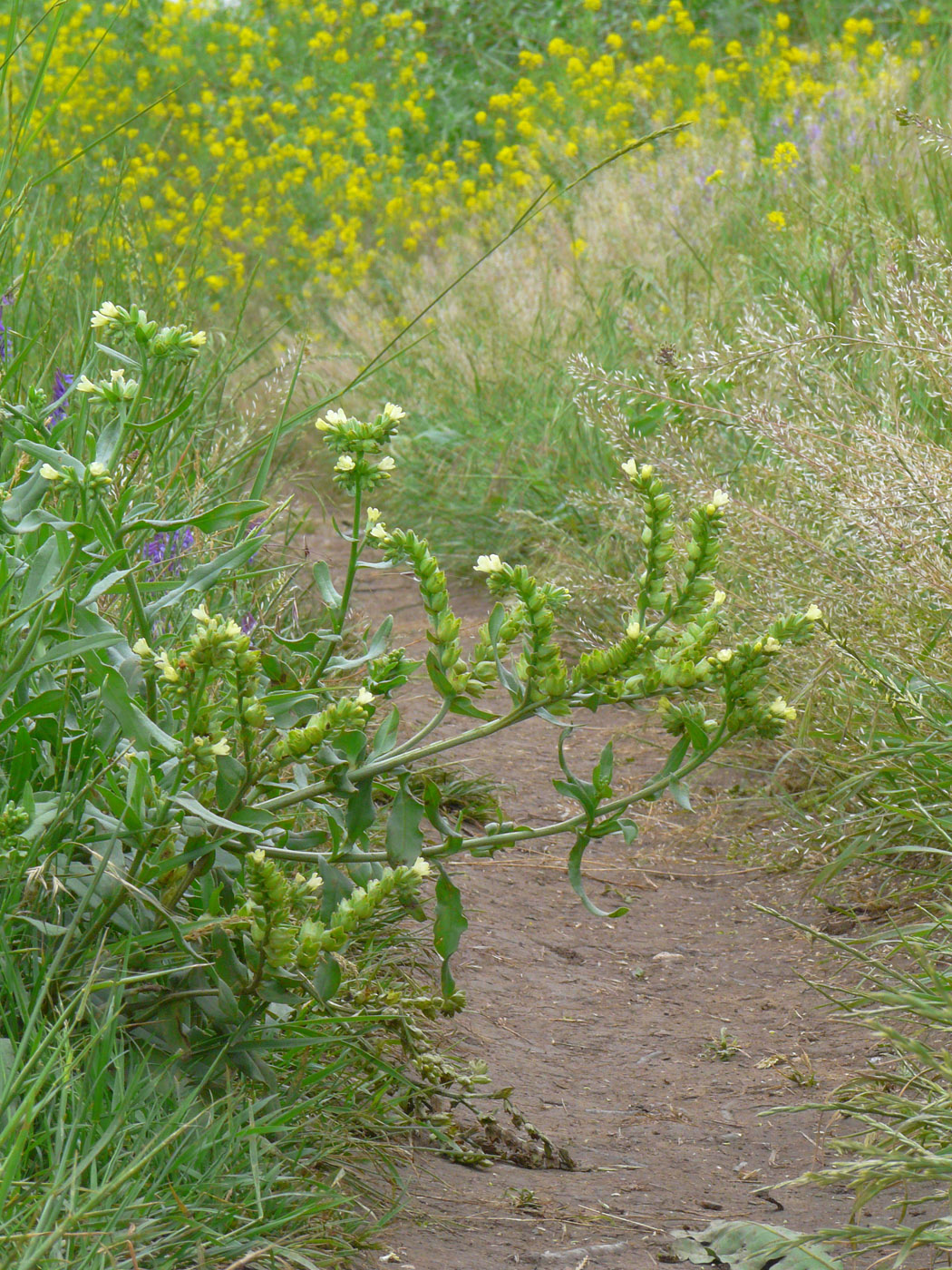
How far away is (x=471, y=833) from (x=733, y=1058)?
2.70 feet

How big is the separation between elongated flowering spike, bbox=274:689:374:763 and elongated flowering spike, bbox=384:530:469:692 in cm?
10

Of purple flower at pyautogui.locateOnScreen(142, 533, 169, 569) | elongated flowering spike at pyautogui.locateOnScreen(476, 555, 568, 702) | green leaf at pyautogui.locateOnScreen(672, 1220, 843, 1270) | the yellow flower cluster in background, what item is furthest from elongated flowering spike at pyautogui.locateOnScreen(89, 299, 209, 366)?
the yellow flower cluster in background

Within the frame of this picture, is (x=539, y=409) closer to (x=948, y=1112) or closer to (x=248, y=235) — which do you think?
(x=948, y=1112)

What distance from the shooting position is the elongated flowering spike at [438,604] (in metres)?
1.44

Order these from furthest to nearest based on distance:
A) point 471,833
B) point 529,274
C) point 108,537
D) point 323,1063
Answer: point 529,274, point 471,833, point 323,1063, point 108,537

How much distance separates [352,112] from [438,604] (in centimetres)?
848

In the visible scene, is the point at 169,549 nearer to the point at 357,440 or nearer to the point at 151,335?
the point at 151,335

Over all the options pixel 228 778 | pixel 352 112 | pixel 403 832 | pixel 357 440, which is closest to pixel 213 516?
pixel 357 440

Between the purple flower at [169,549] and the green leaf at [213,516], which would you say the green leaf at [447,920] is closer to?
the green leaf at [213,516]

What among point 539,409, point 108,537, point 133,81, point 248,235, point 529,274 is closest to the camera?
point 108,537

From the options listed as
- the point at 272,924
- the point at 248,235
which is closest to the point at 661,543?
the point at 272,924

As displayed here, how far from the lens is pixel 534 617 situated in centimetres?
142

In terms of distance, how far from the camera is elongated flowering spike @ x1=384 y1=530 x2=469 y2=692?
144 centimetres

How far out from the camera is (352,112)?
29.9 ft
